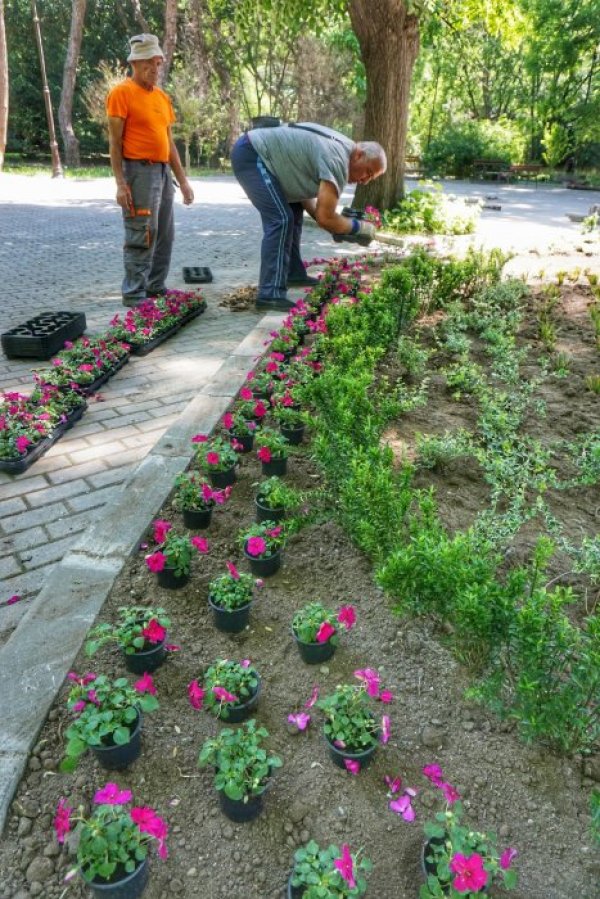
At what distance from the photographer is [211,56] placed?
29656 mm

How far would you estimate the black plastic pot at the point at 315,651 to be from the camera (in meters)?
1.99

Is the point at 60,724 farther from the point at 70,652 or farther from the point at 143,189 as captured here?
the point at 143,189

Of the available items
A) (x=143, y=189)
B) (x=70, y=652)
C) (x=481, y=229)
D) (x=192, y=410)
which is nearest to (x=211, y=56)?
(x=481, y=229)

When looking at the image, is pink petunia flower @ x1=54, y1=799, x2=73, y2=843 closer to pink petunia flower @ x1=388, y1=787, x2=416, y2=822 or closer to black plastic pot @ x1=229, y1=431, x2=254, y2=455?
pink petunia flower @ x1=388, y1=787, x2=416, y2=822

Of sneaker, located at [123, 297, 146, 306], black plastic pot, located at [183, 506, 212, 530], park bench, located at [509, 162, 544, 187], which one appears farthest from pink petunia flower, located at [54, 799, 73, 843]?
park bench, located at [509, 162, 544, 187]

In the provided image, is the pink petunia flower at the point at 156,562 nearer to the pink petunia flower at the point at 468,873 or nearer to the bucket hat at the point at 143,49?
the pink petunia flower at the point at 468,873

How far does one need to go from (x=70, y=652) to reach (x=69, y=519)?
103 centimetres

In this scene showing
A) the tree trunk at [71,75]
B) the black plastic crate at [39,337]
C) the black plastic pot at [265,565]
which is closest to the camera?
the black plastic pot at [265,565]

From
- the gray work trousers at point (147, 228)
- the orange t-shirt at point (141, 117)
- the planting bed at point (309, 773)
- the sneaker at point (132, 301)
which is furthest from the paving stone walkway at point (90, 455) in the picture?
the orange t-shirt at point (141, 117)

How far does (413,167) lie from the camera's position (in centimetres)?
3130

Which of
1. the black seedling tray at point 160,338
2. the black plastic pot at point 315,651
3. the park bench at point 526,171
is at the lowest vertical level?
the black plastic pot at point 315,651

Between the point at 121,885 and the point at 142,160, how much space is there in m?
5.41

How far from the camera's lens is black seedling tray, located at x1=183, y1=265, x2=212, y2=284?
718 cm

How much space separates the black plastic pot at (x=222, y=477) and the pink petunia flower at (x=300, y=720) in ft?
4.58
